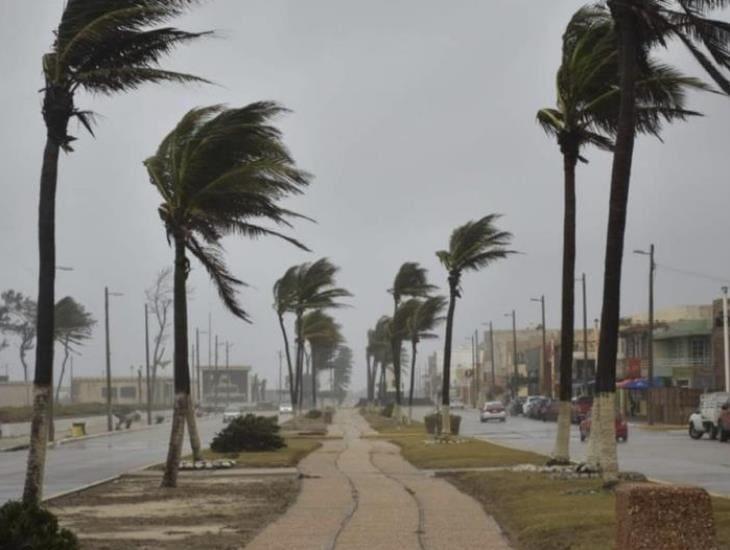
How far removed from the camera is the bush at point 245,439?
37.6 meters

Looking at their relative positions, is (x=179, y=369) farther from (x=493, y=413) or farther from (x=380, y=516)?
(x=493, y=413)

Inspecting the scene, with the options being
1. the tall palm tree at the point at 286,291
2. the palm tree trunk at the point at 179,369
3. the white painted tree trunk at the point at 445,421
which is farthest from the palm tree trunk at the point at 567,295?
the tall palm tree at the point at 286,291

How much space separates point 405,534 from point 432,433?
127ft

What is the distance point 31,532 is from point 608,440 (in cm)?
1122

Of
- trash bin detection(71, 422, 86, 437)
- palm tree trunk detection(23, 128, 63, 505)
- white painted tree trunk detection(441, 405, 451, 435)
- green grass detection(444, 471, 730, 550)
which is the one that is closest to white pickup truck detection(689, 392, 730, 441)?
white painted tree trunk detection(441, 405, 451, 435)

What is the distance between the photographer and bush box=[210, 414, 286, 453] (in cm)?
3762

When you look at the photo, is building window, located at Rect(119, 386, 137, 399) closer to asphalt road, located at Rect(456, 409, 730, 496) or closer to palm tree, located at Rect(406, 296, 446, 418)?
palm tree, located at Rect(406, 296, 446, 418)

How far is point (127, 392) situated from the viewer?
190 m

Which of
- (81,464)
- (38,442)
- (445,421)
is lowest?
(81,464)

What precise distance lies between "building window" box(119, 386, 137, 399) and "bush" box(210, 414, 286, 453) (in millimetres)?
152843

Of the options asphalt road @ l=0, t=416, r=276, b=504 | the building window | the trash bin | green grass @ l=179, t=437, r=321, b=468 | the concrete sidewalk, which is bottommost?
the building window

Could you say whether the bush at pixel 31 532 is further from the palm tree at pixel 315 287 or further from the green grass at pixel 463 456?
the palm tree at pixel 315 287

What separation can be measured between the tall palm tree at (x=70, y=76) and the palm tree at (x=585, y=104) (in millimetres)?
8389

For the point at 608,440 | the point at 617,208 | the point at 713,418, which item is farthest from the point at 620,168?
the point at 713,418
